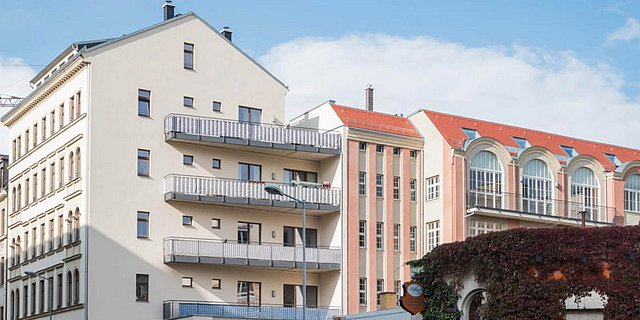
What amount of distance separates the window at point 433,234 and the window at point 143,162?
15.7 m

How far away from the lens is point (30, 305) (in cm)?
6612

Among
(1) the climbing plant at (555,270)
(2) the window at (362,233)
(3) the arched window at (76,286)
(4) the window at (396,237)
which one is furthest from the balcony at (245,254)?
(1) the climbing plant at (555,270)

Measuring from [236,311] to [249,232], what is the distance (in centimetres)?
481

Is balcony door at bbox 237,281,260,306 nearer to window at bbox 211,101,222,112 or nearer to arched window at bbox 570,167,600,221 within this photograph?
window at bbox 211,101,222,112

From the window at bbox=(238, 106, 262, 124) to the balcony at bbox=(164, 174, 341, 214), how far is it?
357 cm

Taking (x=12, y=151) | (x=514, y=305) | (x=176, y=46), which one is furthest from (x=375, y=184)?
(x=514, y=305)

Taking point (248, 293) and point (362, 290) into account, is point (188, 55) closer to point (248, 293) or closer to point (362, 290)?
point (248, 293)

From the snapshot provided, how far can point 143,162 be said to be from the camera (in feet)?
192

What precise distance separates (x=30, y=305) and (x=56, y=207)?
7.04 meters

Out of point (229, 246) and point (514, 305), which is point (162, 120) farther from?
point (514, 305)

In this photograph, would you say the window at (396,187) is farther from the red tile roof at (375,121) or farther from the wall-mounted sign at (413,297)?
the wall-mounted sign at (413,297)

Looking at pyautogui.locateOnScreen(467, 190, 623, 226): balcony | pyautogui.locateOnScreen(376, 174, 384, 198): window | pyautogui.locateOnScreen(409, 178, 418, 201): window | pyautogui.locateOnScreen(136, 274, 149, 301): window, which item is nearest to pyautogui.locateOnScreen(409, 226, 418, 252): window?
pyautogui.locateOnScreen(409, 178, 418, 201): window

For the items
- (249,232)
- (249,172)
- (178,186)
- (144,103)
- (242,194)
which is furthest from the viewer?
(249,172)

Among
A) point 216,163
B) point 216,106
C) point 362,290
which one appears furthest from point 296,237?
point 216,106
